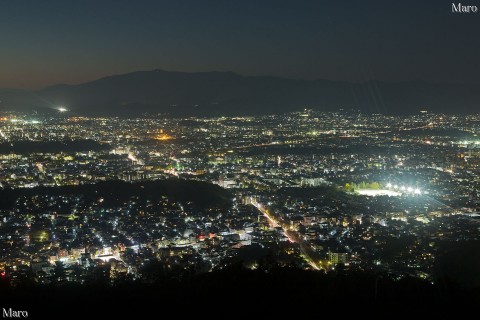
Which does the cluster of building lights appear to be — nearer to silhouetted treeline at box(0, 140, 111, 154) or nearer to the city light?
the city light

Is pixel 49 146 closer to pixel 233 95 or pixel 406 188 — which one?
pixel 406 188

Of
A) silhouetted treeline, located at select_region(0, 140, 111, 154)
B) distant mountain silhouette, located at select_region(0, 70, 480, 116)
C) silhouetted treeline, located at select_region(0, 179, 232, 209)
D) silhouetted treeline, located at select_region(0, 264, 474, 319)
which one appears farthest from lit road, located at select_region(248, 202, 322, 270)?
distant mountain silhouette, located at select_region(0, 70, 480, 116)

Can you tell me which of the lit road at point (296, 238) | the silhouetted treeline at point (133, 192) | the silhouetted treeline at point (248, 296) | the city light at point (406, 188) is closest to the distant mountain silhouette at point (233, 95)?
the silhouetted treeline at point (133, 192)

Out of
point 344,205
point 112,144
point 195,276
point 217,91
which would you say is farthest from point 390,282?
point 217,91

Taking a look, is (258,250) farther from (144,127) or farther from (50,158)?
(144,127)

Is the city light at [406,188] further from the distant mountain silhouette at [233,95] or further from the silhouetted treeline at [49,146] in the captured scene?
the distant mountain silhouette at [233,95]

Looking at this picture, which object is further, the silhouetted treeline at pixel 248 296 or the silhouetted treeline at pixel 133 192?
the silhouetted treeline at pixel 133 192

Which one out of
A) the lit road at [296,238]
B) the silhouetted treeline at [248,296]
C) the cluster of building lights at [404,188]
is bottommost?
the lit road at [296,238]
